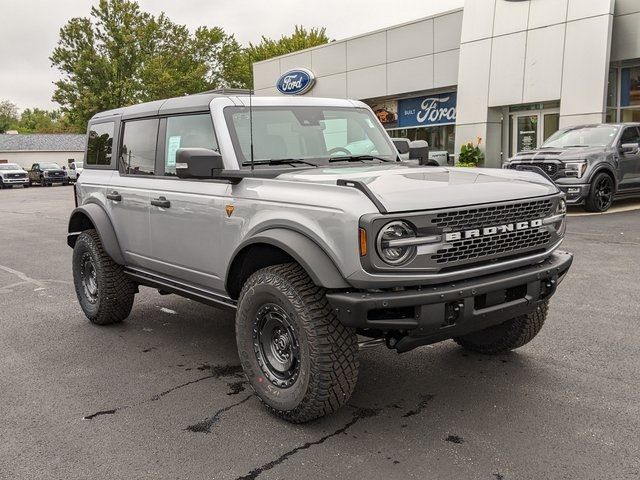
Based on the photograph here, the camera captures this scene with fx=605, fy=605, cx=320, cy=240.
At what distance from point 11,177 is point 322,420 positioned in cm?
4286

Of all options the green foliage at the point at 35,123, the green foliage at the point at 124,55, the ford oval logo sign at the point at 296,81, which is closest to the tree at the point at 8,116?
the green foliage at the point at 35,123

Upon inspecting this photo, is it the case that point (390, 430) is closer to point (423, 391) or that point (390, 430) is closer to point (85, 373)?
point (423, 391)

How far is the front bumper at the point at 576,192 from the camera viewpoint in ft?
40.9

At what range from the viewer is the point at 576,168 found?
12.4m

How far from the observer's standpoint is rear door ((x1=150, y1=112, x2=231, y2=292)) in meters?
4.11

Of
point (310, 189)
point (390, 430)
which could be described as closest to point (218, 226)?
point (310, 189)

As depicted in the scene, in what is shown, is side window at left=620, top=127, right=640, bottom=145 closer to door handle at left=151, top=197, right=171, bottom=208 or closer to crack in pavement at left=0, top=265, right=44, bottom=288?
door handle at left=151, top=197, right=171, bottom=208

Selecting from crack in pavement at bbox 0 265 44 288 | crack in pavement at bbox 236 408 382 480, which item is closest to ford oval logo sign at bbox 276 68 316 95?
crack in pavement at bbox 0 265 44 288

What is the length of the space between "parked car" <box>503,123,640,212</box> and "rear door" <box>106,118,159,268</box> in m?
9.73

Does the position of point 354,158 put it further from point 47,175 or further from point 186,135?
point 47,175

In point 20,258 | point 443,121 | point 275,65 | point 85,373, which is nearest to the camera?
point 85,373

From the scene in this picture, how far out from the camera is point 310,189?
134 inches

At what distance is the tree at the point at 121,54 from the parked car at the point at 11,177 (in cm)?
1569

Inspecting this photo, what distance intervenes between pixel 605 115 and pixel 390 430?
1756 cm
